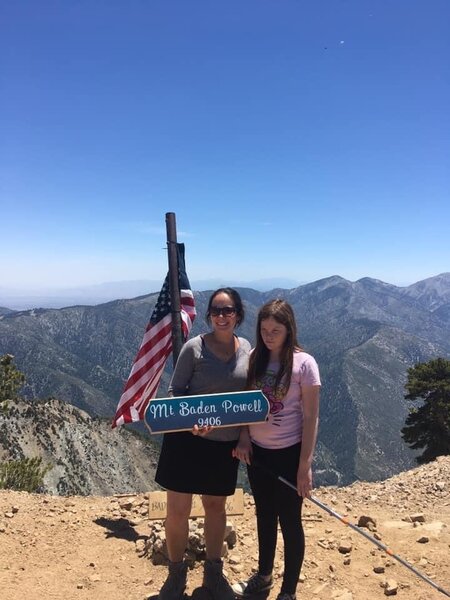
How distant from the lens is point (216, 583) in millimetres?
4625

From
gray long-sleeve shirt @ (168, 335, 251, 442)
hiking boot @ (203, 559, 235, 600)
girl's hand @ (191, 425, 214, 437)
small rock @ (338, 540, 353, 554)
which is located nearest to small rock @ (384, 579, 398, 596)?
small rock @ (338, 540, 353, 554)

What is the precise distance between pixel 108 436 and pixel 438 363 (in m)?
57.9

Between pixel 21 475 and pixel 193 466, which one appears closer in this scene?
pixel 193 466

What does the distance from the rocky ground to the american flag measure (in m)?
1.70

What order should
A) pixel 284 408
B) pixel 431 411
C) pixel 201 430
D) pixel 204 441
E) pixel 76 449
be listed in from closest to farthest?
1. pixel 201 430
2. pixel 284 408
3. pixel 204 441
4. pixel 431 411
5. pixel 76 449

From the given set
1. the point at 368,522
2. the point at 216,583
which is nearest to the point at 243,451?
the point at 216,583

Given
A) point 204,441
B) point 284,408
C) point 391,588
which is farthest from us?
point 391,588

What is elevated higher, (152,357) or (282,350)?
(282,350)

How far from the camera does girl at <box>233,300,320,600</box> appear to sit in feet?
13.6

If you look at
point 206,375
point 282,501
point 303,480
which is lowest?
point 282,501

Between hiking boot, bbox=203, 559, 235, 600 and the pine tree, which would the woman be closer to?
hiking boot, bbox=203, 559, 235, 600

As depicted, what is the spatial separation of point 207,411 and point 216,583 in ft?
6.39

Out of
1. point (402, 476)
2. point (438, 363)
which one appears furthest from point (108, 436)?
point (402, 476)

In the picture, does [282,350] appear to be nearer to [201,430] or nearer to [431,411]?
[201,430]
